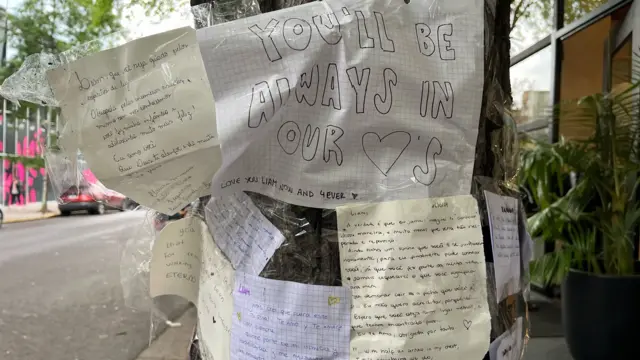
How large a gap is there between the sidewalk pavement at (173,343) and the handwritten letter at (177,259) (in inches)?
97.3

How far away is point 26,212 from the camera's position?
14.8 metres

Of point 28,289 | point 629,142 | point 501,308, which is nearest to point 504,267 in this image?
point 501,308

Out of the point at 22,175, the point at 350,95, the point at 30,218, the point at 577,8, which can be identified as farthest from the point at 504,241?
the point at 22,175

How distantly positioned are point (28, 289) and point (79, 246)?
9.68ft

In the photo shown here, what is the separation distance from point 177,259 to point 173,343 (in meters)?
3.25

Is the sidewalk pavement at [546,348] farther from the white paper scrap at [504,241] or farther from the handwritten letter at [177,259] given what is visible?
the handwritten letter at [177,259]

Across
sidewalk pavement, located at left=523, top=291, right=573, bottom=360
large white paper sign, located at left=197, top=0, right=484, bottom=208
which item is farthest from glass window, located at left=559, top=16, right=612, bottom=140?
large white paper sign, located at left=197, top=0, right=484, bottom=208

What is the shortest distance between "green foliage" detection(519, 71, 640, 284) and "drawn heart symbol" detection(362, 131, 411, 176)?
256 centimetres

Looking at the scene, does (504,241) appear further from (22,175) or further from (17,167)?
(22,175)

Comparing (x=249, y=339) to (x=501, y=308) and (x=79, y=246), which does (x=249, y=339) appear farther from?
(x=79, y=246)

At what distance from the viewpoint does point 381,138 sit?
89 centimetres

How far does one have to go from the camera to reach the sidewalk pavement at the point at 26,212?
512 inches

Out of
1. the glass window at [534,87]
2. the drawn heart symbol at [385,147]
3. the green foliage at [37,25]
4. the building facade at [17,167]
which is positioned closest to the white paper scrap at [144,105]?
the drawn heart symbol at [385,147]

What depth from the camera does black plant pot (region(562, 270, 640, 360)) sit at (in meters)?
2.98
